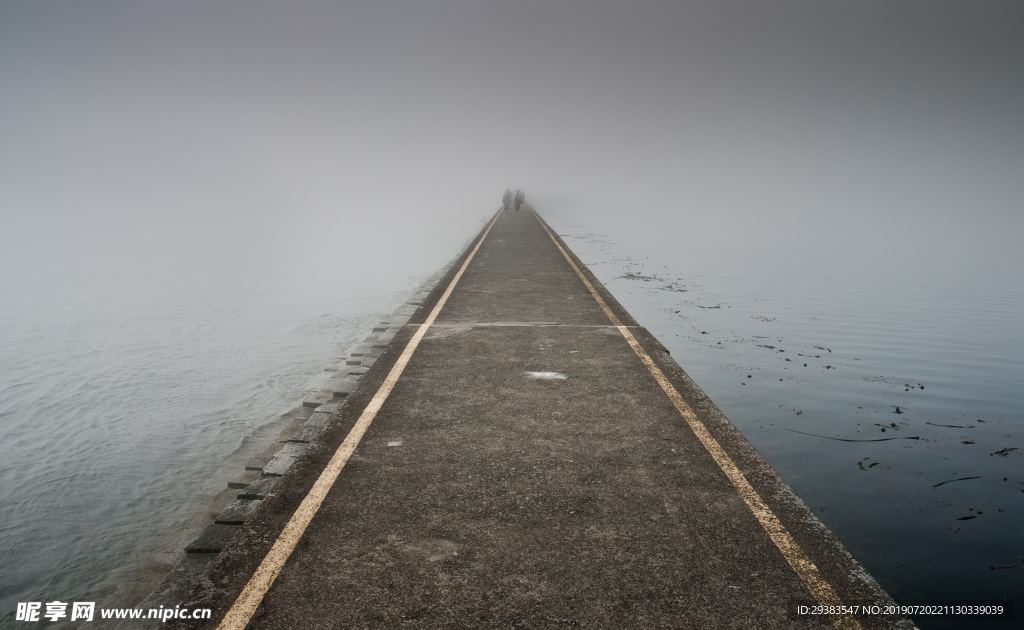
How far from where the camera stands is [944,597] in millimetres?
4551

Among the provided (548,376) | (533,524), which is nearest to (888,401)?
(548,376)

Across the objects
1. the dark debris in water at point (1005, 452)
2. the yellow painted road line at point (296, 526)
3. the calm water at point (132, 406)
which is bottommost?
the calm water at point (132, 406)

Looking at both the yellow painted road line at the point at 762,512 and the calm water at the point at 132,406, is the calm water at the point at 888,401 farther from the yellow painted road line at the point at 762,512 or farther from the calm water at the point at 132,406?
the calm water at the point at 132,406

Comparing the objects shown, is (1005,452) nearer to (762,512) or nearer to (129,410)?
(762,512)

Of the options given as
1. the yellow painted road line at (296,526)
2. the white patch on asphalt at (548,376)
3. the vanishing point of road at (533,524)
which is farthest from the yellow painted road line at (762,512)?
the yellow painted road line at (296,526)

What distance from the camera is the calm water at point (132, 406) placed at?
5598mm

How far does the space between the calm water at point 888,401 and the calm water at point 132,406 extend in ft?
20.2

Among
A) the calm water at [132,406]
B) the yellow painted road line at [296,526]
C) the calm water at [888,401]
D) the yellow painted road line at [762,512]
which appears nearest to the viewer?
the yellow painted road line at [296,526]

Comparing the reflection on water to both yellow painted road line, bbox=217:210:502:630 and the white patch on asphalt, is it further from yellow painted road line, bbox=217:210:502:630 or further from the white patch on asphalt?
the white patch on asphalt

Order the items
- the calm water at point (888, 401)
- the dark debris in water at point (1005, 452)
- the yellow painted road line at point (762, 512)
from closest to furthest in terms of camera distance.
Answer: the yellow painted road line at point (762, 512)
the calm water at point (888, 401)
the dark debris in water at point (1005, 452)

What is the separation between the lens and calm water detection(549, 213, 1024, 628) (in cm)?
518

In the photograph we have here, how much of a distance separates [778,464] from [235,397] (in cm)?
789

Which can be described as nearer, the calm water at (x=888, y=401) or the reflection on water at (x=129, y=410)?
the calm water at (x=888, y=401)

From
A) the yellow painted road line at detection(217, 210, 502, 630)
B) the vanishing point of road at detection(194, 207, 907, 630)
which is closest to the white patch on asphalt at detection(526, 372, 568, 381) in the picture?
the vanishing point of road at detection(194, 207, 907, 630)
